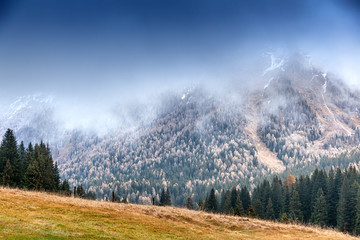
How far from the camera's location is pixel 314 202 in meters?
97.1

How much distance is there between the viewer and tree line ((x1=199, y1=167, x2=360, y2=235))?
271ft

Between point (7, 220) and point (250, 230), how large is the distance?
27794 millimetres

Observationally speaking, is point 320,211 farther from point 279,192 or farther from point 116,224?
point 116,224

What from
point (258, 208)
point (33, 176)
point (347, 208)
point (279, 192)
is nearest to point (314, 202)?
point (347, 208)

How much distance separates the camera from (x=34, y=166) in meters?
72.2

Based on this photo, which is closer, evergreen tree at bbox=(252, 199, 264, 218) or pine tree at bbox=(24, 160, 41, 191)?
pine tree at bbox=(24, 160, 41, 191)

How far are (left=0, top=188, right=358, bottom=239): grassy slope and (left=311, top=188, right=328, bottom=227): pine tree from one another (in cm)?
5565

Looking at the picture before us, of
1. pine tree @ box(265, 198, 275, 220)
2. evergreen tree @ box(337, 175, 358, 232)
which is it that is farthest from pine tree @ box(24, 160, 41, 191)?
evergreen tree @ box(337, 175, 358, 232)

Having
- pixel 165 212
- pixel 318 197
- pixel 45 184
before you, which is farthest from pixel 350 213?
pixel 45 184

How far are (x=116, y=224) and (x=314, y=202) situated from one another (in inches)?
3343

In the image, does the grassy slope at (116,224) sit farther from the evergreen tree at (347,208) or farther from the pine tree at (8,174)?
the evergreen tree at (347,208)

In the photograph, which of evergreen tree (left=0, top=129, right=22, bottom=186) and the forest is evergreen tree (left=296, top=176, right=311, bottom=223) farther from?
evergreen tree (left=0, top=129, right=22, bottom=186)

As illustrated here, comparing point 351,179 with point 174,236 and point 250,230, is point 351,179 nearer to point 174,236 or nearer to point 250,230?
point 250,230

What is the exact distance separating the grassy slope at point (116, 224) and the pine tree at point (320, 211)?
5565 centimetres
